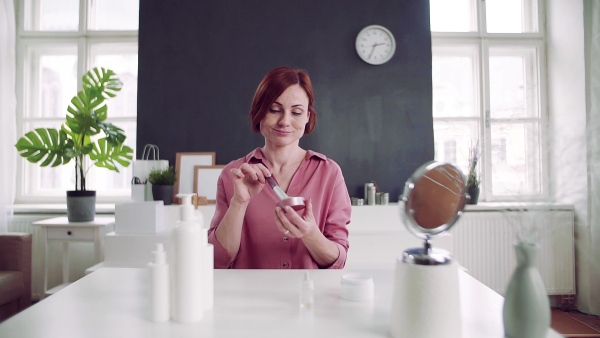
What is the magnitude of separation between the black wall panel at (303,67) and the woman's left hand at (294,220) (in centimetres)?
244

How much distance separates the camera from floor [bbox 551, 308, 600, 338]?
278 centimetres

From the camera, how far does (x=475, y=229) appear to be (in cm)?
342

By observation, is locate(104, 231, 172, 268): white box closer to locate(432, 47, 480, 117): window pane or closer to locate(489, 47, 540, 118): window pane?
locate(432, 47, 480, 117): window pane

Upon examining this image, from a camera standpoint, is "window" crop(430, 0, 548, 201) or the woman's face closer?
the woman's face

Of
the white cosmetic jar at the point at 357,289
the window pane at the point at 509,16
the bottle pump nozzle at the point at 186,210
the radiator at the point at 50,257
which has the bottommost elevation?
the radiator at the point at 50,257

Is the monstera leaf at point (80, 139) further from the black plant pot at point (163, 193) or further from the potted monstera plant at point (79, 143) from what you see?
the black plant pot at point (163, 193)

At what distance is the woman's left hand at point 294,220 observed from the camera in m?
1.06

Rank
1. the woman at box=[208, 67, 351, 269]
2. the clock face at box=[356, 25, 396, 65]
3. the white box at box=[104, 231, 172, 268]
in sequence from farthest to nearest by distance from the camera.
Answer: the clock face at box=[356, 25, 396, 65], the white box at box=[104, 231, 172, 268], the woman at box=[208, 67, 351, 269]

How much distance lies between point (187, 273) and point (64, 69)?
13.1 feet

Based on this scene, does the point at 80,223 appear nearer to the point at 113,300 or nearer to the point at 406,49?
the point at 113,300

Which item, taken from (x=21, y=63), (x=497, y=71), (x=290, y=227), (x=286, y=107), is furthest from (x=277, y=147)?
(x=21, y=63)

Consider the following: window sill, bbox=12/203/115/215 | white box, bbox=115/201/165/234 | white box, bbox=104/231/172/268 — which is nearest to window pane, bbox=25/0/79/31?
window sill, bbox=12/203/115/215

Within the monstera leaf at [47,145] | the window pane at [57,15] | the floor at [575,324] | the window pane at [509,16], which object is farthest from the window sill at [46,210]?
the window pane at [509,16]

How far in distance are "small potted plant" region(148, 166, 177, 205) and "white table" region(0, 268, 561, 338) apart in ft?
6.87
